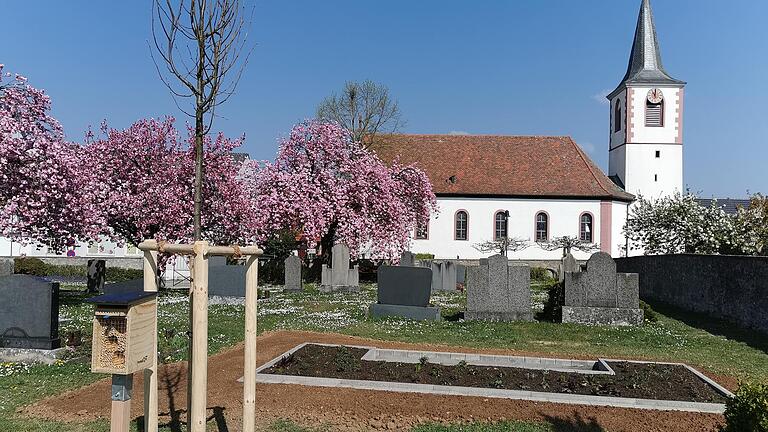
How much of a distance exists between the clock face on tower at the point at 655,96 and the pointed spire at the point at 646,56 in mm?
641

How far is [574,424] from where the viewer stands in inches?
264

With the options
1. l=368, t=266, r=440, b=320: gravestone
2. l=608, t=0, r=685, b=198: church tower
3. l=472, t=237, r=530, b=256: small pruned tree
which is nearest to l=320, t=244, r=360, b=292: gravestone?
l=368, t=266, r=440, b=320: gravestone

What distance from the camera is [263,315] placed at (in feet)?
54.9

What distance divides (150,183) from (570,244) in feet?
94.9

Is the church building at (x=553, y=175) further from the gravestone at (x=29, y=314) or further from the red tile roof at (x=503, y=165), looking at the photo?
the gravestone at (x=29, y=314)

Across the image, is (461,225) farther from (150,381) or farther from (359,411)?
(150,381)

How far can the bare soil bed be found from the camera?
796 centimetres

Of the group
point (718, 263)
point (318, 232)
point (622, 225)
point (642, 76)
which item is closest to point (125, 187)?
point (318, 232)

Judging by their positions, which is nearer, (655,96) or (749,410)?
(749,410)

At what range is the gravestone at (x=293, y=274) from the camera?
2447 cm

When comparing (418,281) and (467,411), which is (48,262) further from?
(467,411)

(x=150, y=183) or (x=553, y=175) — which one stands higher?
(x=553, y=175)

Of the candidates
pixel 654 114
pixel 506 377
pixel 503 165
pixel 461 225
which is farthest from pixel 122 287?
pixel 654 114

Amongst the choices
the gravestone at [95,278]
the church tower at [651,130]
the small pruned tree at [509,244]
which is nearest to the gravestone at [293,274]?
the gravestone at [95,278]
